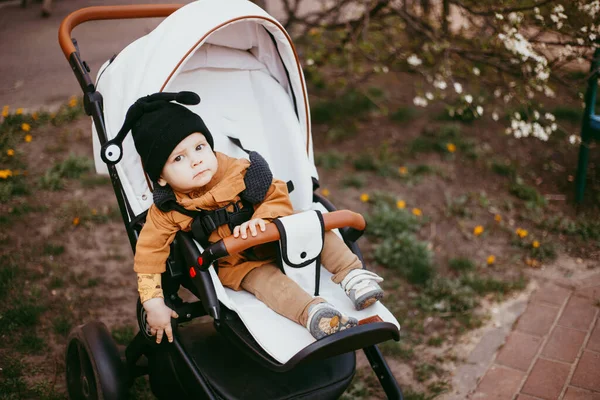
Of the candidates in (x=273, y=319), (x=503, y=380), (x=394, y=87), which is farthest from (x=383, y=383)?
(x=394, y=87)

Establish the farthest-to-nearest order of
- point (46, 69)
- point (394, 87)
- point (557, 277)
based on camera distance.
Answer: point (394, 87), point (46, 69), point (557, 277)

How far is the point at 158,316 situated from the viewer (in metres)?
2.26

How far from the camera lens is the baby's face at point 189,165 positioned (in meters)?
2.31

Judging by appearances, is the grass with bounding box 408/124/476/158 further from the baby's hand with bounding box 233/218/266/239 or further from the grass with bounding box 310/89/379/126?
the baby's hand with bounding box 233/218/266/239

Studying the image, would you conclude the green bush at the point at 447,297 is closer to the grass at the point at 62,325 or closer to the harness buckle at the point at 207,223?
the harness buckle at the point at 207,223

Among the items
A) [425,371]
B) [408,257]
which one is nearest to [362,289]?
[425,371]

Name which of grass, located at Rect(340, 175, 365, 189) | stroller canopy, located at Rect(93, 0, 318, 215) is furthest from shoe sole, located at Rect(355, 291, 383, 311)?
grass, located at Rect(340, 175, 365, 189)

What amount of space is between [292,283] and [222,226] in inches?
14.7

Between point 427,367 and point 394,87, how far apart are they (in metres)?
3.53

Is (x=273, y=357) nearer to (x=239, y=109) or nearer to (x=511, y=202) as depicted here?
(x=239, y=109)

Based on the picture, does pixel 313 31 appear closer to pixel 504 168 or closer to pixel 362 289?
pixel 504 168

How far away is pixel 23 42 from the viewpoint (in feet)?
19.1

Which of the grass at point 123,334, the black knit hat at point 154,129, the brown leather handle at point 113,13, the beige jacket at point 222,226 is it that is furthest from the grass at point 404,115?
the black knit hat at point 154,129

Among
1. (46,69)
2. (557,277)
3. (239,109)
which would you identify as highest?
(239,109)
